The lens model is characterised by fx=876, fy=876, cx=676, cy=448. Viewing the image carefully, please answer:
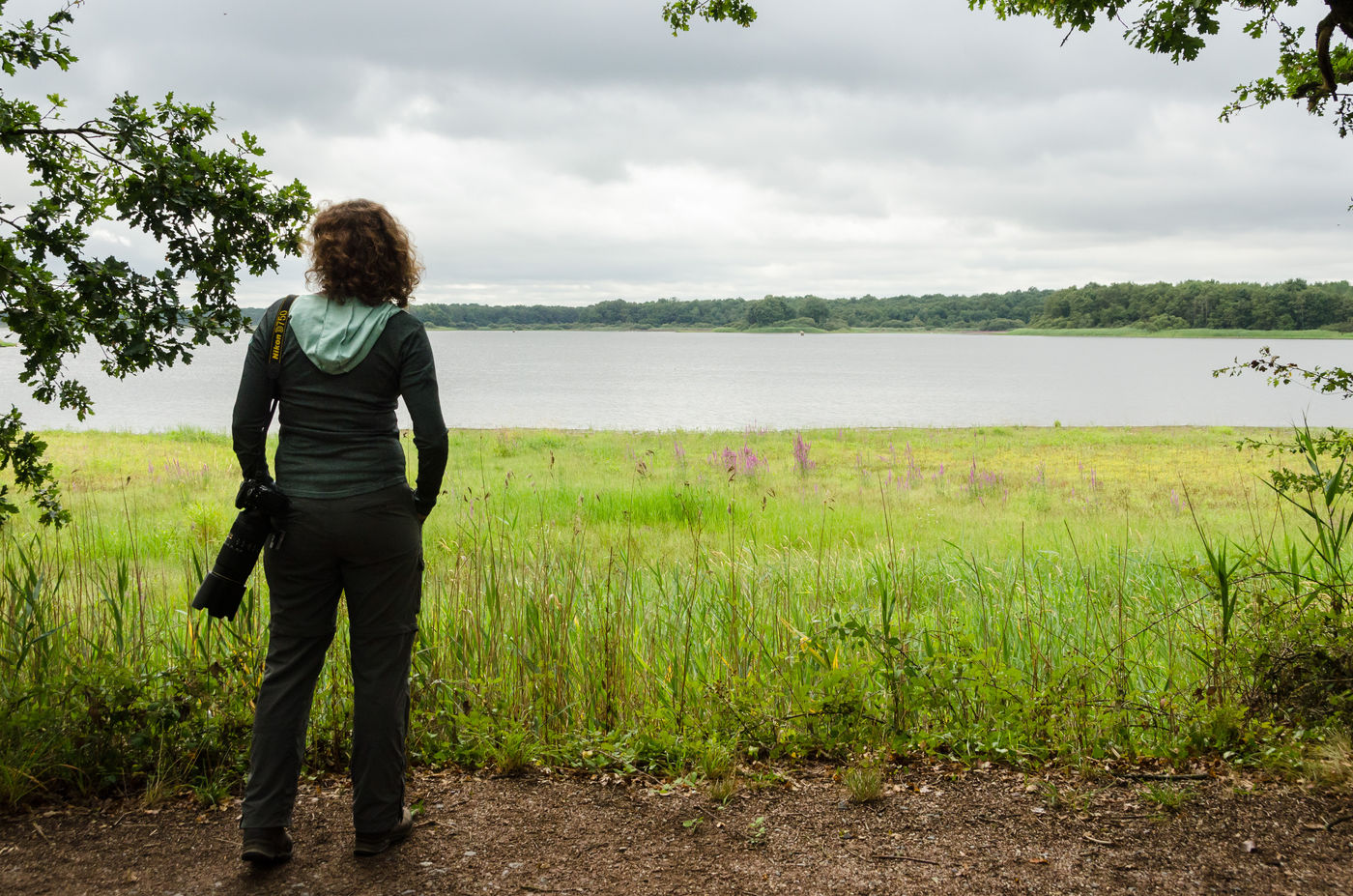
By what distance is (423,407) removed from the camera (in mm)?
3012

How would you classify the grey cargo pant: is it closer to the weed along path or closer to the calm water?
the weed along path

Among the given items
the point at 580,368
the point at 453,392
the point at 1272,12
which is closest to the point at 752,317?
the point at 580,368

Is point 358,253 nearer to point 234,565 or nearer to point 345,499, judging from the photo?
point 345,499

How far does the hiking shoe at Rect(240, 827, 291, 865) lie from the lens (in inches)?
118

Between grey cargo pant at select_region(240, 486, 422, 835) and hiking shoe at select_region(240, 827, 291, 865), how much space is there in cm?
4

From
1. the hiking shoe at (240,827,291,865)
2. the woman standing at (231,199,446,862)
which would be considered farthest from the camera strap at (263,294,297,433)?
the hiking shoe at (240,827,291,865)

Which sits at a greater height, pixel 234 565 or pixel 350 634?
pixel 234 565

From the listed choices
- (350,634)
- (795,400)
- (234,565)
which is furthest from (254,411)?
(795,400)

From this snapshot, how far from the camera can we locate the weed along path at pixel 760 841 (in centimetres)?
291

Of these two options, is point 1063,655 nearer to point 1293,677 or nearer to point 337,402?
point 1293,677

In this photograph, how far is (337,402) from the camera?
3.02m

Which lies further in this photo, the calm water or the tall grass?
the calm water

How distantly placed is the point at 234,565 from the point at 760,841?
2136 millimetres

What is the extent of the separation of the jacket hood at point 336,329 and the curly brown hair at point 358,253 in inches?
2.1
